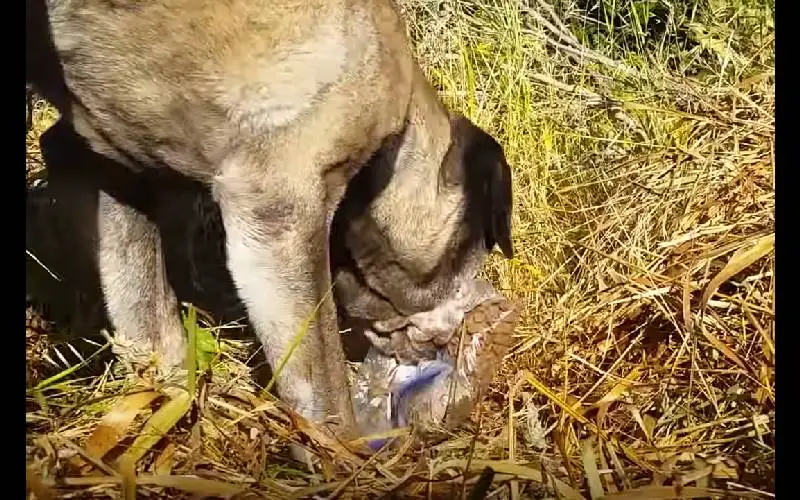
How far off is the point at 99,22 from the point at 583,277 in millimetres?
1342

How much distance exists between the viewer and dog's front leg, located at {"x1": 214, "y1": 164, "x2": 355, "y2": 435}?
2.00 meters

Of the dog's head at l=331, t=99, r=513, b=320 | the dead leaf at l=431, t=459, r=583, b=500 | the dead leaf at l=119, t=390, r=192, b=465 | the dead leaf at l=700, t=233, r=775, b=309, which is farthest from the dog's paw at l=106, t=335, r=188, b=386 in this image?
the dead leaf at l=700, t=233, r=775, b=309

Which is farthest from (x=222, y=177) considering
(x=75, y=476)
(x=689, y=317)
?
(x=689, y=317)

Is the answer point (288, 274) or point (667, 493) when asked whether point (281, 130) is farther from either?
point (667, 493)

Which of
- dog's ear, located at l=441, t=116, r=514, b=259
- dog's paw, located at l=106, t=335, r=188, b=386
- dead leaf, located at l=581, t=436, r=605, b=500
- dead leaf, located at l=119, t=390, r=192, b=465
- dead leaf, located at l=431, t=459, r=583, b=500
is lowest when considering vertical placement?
dead leaf, located at l=581, t=436, r=605, b=500

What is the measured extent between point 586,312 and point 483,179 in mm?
415

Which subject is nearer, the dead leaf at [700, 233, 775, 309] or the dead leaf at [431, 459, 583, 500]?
the dead leaf at [431, 459, 583, 500]

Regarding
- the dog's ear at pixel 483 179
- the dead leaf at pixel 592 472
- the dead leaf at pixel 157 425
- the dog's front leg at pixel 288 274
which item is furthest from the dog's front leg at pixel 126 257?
the dead leaf at pixel 592 472

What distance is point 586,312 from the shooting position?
2.51 meters

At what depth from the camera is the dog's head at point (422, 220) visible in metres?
2.30

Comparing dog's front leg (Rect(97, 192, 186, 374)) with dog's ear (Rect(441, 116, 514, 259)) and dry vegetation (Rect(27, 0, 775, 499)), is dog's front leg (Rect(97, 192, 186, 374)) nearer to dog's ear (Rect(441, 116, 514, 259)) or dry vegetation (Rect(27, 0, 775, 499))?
dry vegetation (Rect(27, 0, 775, 499))

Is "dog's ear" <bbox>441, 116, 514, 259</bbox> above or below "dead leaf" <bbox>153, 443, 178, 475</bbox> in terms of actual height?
above

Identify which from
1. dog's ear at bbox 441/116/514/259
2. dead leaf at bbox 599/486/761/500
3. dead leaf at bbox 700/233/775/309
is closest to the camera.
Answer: dead leaf at bbox 599/486/761/500
